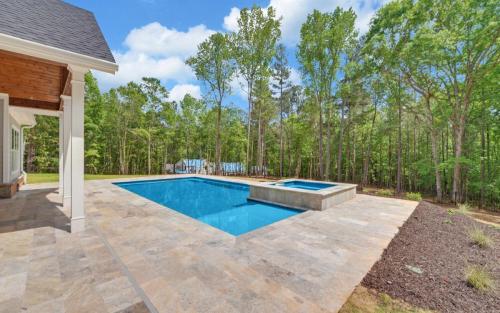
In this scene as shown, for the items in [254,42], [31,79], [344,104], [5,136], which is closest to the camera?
[31,79]

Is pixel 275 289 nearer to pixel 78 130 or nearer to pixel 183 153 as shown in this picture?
pixel 78 130

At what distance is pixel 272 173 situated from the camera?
2836 cm

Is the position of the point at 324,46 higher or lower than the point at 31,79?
higher

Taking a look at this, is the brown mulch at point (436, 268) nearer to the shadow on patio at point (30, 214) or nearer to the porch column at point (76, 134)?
the porch column at point (76, 134)

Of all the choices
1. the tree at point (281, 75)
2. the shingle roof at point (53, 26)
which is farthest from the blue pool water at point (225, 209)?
the tree at point (281, 75)

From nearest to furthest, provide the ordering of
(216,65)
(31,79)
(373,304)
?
(373,304) < (31,79) < (216,65)

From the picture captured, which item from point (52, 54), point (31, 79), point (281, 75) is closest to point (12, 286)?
point (52, 54)

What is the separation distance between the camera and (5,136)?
630cm

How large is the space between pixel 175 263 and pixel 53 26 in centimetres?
470

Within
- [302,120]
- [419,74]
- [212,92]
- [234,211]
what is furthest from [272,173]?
[234,211]

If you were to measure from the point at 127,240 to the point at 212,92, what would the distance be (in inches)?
605

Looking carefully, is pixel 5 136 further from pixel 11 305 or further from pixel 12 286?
pixel 11 305

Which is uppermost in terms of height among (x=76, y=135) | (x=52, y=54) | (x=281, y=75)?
(x=281, y=75)

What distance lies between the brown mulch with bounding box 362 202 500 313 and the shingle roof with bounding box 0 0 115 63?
5.70 m
